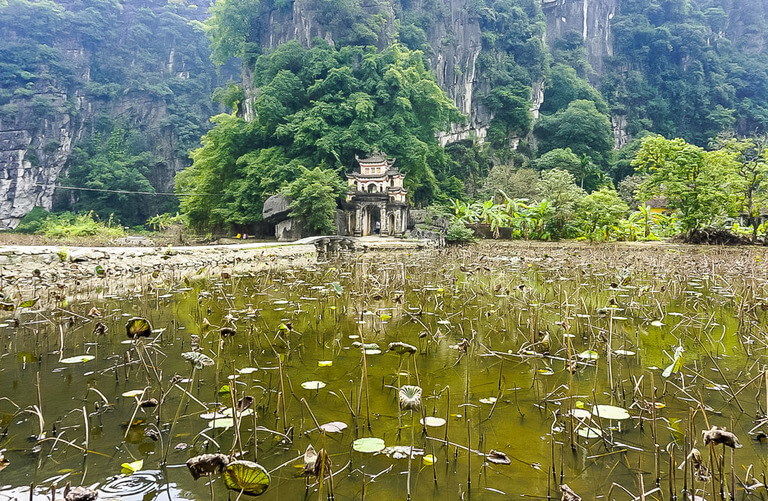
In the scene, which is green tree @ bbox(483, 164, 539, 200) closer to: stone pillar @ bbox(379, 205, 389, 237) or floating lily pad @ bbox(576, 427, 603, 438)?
stone pillar @ bbox(379, 205, 389, 237)

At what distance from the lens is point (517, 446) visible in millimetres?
1876

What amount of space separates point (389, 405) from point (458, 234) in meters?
16.4

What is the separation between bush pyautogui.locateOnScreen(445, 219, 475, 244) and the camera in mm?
18328

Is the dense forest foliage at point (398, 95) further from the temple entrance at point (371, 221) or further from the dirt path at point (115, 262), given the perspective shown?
the dirt path at point (115, 262)

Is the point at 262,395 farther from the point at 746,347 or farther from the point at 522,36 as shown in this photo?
the point at 522,36

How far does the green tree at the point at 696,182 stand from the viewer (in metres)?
14.7

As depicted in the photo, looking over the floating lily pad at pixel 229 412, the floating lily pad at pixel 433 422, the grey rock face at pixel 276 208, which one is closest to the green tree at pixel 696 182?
the grey rock face at pixel 276 208

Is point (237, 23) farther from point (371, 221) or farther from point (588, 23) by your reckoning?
point (588, 23)

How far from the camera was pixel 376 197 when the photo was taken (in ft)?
70.1

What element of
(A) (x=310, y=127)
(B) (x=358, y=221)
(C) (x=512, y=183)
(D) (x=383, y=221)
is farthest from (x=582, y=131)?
(A) (x=310, y=127)

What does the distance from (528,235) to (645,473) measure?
18.0 meters

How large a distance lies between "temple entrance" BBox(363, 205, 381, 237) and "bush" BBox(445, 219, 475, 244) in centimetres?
483

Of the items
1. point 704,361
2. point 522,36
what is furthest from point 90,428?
point 522,36

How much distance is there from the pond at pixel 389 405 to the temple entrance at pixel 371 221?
1736 centimetres
